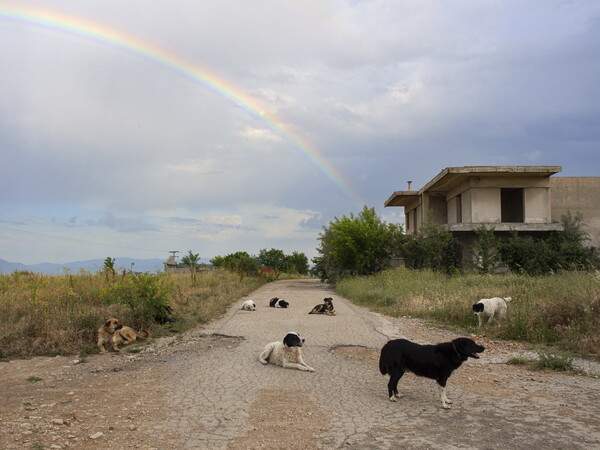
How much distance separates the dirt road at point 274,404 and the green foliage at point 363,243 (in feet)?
71.5

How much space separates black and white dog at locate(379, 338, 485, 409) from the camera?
17.7 ft

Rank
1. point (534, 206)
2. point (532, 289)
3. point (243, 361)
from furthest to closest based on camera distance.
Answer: point (534, 206) → point (532, 289) → point (243, 361)

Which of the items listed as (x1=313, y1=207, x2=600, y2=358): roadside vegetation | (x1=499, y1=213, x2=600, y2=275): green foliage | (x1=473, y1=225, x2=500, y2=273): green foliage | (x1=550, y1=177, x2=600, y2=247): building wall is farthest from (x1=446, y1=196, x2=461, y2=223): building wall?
(x1=550, y1=177, x2=600, y2=247): building wall

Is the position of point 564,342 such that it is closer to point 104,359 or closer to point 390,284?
point 104,359

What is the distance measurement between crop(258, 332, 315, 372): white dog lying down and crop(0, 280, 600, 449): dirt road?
0.17 meters

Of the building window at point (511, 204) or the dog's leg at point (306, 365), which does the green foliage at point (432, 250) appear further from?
the dog's leg at point (306, 365)

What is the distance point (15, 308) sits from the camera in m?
9.74

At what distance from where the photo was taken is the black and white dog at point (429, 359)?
539cm

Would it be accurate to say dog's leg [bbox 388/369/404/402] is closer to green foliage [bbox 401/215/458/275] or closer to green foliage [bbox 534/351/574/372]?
green foliage [bbox 534/351/574/372]

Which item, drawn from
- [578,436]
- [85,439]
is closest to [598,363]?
[578,436]

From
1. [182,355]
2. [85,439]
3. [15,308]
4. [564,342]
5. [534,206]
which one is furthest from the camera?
[534,206]

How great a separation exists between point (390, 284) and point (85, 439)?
1666 cm

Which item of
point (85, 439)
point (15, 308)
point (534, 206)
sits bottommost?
point (85, 439)

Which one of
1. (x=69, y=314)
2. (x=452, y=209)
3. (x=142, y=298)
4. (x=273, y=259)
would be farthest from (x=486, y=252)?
(x=273, y=259)
